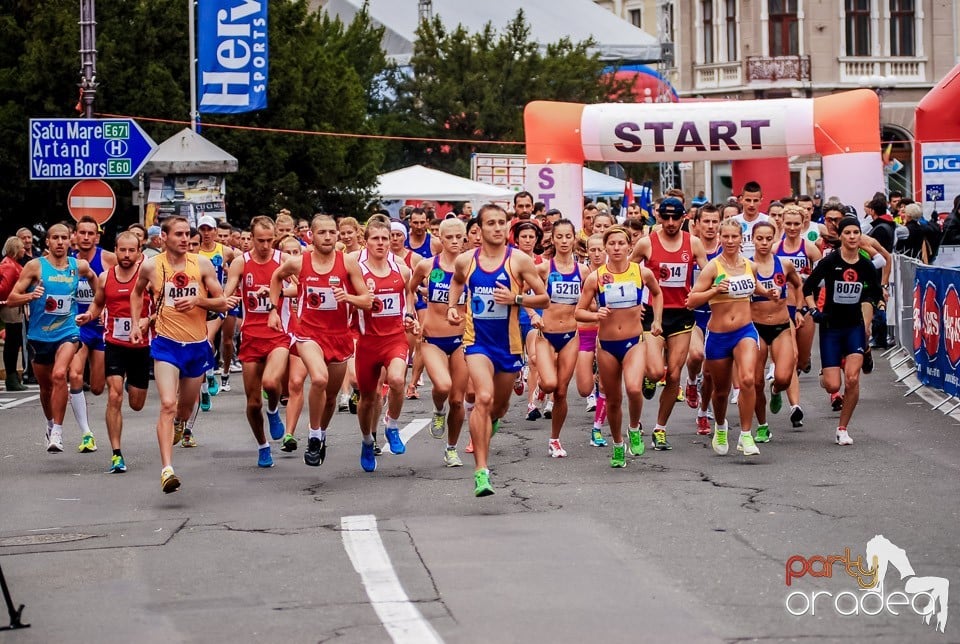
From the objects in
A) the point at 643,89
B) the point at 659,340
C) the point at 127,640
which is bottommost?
the point at 127,640

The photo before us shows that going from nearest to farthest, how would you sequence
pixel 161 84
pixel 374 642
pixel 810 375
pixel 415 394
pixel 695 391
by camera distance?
pixel 374 642 < pixel 695 391 < pixel 415 394 < pixel 810 375 < pixel 161 84

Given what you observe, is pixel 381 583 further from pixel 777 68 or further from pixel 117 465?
pixel 777 68

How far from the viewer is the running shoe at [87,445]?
48.5ft

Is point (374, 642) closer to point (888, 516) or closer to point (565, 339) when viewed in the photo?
point (888, 516)

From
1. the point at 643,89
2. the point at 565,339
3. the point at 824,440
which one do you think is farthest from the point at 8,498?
the point at 643,89

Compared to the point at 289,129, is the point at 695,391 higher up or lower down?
lower down

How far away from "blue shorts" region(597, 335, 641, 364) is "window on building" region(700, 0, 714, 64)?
51.6 meters

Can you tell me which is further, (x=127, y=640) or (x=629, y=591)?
(x=629, y=591)

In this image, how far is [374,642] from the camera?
286 inches

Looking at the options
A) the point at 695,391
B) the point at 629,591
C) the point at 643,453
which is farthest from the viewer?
the point at 695,391

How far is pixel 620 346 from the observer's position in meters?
13.1

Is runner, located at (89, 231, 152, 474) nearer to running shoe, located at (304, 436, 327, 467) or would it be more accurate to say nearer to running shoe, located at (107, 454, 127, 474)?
running shoe, located at (107, 454, 127, 474)

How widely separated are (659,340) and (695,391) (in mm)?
2612

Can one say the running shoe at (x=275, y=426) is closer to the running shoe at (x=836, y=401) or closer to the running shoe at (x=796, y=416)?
the running shoe at (x=796, y=416)
